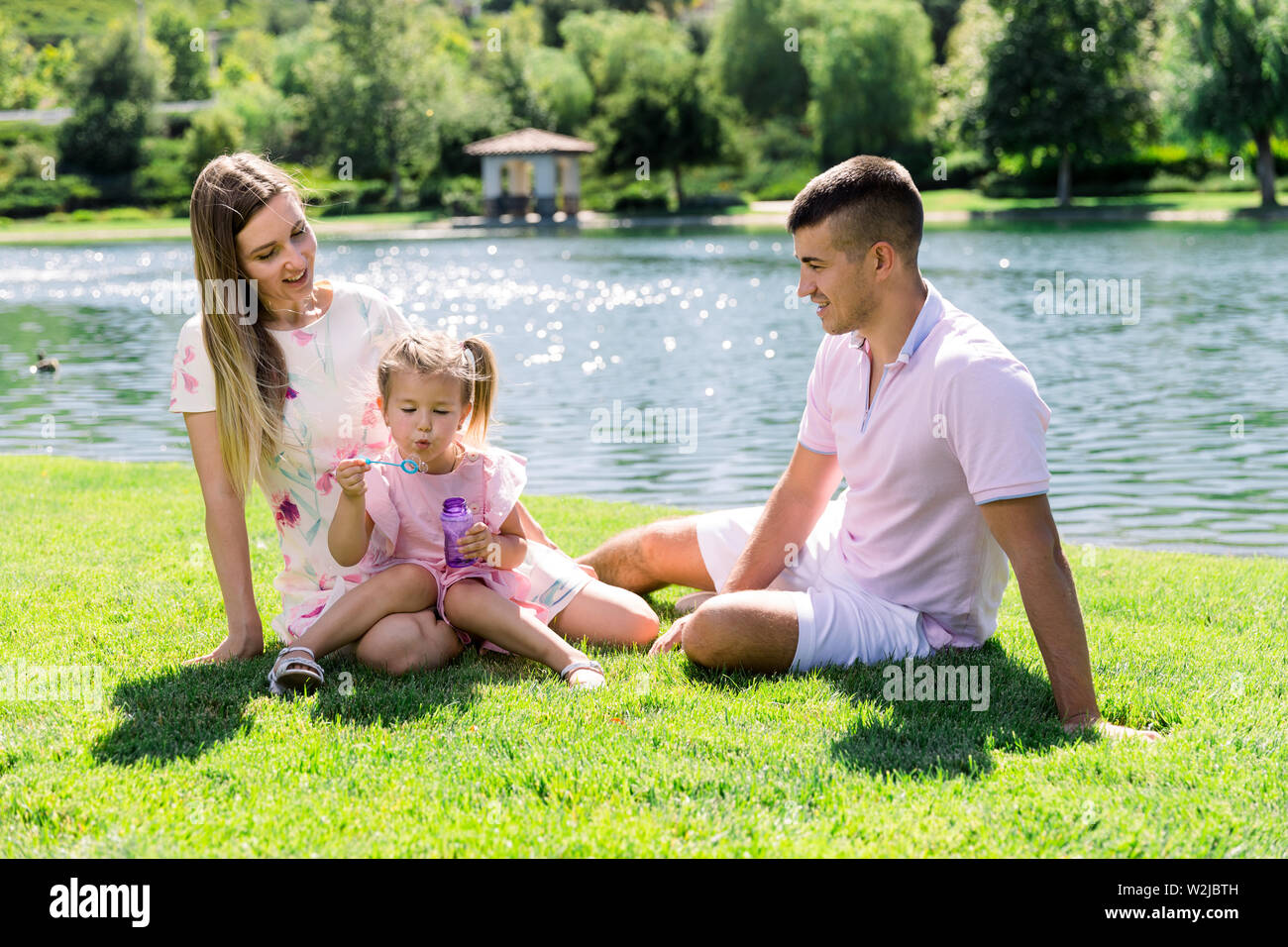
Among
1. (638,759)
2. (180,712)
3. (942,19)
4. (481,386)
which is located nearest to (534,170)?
(942,19)

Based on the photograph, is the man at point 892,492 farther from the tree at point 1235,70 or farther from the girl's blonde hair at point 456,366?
the tree at point 1235,70

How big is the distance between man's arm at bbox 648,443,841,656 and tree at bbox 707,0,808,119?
235 feet

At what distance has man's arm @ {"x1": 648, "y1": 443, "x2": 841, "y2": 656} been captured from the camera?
4.34 metres

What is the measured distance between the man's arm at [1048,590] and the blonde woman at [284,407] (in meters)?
1.54

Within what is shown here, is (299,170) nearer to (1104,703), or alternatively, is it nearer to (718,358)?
(1104,703)

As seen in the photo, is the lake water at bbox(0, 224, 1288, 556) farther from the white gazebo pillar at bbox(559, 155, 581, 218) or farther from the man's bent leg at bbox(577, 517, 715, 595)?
the white gazebo pillar at bbox(559, 155, 581, 218)

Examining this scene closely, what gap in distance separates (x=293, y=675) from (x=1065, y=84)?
52386mm

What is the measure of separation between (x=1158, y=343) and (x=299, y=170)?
14885 millimetres

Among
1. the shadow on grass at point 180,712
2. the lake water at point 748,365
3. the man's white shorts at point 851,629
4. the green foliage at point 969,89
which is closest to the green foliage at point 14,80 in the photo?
the lake water at point 748,365

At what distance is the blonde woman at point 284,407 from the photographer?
4.01 metres

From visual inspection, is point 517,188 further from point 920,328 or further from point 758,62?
point 920,328

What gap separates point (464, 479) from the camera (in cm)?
430
